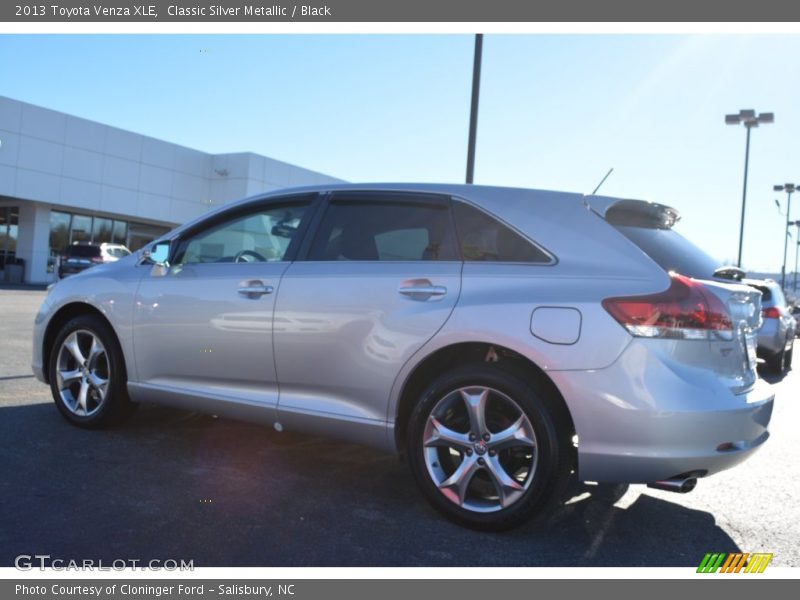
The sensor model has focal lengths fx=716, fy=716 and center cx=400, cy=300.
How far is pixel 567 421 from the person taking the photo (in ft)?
10.9

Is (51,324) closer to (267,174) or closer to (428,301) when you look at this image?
(428,301)

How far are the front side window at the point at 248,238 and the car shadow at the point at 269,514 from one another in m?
1.26

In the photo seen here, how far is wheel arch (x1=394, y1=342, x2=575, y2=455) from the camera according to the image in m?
3.33

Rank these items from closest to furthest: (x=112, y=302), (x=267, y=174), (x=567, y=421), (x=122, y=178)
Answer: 1. (x=567, y=421)
2. (x=112, y=302)
3. (x=122, y=178)
4. (x=267, y=174)

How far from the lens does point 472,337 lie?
3.42m

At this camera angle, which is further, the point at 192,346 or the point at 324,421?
the point at 192,346

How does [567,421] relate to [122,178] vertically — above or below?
below

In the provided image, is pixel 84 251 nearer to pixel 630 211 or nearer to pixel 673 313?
pixel 630 211

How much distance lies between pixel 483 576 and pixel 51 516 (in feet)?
6.63

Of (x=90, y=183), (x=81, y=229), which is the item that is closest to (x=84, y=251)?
(x=90, y=183)

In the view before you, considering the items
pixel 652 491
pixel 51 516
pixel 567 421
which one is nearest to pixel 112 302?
pixel 51 516

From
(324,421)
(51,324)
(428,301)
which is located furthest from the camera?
(51,324)

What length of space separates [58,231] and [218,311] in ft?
106

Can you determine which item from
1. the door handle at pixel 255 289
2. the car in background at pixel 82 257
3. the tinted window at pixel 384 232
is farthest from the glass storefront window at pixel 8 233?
the tinted window at pixel 384 232
